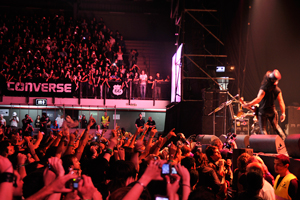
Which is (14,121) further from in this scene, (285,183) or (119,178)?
(285,183)

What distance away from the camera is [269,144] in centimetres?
563

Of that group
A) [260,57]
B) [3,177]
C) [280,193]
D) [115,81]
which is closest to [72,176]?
[3,177]

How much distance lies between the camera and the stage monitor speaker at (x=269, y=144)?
5543 millimetres

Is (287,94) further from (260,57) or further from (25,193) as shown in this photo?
(25,193)

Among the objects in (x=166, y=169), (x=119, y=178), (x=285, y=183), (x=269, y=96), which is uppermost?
(x=269, y=96)

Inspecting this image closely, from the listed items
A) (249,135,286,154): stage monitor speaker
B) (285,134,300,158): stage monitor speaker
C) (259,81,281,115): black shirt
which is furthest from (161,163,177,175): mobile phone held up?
(259,81,281,115): black shirt

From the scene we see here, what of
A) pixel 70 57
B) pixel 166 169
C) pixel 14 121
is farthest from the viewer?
pixel 70 57

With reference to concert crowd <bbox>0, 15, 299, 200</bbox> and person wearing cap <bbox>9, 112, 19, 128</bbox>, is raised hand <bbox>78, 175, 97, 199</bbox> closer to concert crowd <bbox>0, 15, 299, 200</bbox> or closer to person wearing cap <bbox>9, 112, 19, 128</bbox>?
concert crowd <bbox>0, 15, 299, 200</bbox>

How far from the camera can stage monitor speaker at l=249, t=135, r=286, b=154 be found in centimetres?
554

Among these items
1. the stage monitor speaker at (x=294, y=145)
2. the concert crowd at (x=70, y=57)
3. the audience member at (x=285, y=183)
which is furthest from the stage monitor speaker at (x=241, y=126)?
the audience member at (x=285, y=183)

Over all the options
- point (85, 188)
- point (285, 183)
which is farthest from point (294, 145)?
point (85, 188)

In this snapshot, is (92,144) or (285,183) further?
(92,144)

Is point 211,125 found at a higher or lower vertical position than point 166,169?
lower

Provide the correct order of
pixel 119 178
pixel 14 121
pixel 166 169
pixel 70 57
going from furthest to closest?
1. pixel 70 57
2. pixel 14 121
3. pixel 119 178
4. pixel 166 169
